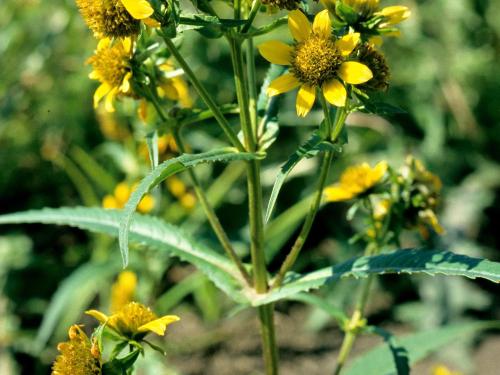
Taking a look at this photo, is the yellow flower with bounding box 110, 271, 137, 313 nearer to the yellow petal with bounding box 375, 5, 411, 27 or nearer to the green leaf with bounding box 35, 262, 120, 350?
the green leaf with bounding box 35, 262, 120, 350

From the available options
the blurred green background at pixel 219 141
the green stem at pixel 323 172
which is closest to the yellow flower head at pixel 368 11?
the green stem at pixel 323 172

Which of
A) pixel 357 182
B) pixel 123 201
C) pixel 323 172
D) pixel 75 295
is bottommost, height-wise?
pixel 75 295

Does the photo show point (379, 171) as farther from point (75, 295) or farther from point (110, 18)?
point (75, 295)

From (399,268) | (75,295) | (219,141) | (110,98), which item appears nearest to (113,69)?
(110,98)

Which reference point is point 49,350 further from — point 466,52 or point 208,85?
point 466,52

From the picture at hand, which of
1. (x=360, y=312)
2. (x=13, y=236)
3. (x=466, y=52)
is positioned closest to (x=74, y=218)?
(x=360, y=312)

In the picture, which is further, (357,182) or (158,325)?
(357,182)

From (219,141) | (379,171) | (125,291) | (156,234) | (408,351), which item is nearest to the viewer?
(156,234)
